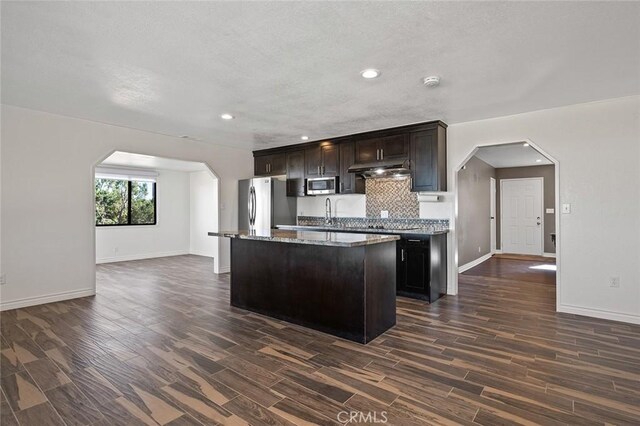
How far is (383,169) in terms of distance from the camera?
526cm

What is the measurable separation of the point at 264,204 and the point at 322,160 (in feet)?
4.53

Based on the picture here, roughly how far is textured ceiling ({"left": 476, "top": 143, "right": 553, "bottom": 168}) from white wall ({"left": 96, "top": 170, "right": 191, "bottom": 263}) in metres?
7.56

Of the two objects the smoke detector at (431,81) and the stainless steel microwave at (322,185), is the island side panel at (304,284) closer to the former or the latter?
the smoke detector at (431,81)

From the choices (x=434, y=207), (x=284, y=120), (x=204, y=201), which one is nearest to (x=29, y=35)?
(x=284, y=120)

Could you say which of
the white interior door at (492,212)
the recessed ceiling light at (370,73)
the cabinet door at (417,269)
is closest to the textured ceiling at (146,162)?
the recessed ceiling light at (370,73)

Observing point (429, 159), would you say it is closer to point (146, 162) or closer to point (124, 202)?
point (146, 162)

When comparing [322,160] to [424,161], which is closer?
[424,161]

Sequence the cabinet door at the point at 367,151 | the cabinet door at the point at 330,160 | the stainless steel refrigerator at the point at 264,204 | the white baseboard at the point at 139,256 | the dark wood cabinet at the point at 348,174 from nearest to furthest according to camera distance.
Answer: the cabinet door at the point at 367,151 < the dark wood cabinet at the point at 348,174 < the cabinet door at the point at 330,160 < the stainless steel refrigerator at the point at 264,204 < the white baseboard at the point at 139,256

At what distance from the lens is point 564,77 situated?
318 cm

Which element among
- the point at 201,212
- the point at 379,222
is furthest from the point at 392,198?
the point at 201,212

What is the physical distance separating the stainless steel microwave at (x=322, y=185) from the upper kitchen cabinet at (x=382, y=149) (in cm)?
63

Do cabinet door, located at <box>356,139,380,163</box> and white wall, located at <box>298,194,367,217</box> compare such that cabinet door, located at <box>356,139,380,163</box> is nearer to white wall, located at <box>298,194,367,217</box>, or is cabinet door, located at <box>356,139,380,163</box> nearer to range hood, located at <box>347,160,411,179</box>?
range hood, located at <box>347,160,411,179</box>

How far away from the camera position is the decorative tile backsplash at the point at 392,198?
5527 millimetres

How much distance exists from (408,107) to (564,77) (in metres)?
1.53
